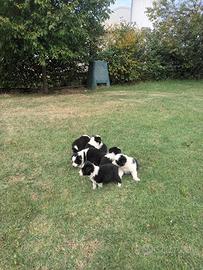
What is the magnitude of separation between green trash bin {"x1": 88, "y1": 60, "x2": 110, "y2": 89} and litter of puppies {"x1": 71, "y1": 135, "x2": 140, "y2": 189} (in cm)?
689

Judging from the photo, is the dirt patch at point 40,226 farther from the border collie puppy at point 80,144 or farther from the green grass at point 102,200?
Result: the border collie puppy at point 80,144

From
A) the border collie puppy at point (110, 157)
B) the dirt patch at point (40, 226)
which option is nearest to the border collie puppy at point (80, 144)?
the border collie puppy at point (110, 157)

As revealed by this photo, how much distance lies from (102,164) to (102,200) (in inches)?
17.7

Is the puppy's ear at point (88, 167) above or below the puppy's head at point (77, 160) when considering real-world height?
above

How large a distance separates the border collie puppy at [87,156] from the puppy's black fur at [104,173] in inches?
9.3

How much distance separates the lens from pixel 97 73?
1091 cm

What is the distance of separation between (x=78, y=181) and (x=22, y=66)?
24.2ft

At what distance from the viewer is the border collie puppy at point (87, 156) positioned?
12.6ft

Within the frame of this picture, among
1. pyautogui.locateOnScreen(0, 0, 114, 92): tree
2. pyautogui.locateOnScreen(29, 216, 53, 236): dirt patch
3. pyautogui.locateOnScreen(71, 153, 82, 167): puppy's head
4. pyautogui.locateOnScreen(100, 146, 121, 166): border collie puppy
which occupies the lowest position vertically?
pyautogui.locateOnScreen(29, 216, 53, 236): dirt patch

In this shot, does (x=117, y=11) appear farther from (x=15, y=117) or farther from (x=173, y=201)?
(x=173, y=201)

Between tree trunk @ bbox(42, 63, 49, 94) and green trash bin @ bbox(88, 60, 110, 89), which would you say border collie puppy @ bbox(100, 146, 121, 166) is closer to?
tree trunk @ bbox(42, 63, 49, 94)

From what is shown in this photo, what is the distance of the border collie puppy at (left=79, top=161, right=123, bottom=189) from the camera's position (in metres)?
3.51

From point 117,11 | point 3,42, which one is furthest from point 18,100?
point 117,11

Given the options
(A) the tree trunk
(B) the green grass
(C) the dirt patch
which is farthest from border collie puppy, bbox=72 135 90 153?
(A) the tree trunk
